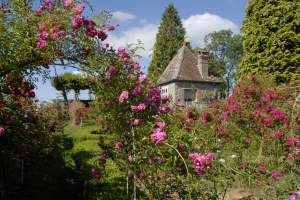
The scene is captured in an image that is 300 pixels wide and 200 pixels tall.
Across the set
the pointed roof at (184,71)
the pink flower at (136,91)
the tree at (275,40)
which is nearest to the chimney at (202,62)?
the pointed roof at (184,71)

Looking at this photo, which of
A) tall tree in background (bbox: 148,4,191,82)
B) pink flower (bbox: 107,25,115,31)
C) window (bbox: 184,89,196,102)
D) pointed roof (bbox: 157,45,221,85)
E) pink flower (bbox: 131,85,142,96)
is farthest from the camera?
tall tree in background (bbox: 148,4,191,82)

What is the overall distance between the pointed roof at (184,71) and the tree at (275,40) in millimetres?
5064

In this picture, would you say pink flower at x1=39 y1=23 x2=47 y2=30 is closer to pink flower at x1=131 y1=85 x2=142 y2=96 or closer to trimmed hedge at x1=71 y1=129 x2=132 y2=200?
pink flower at x1=131 y1=85 x2=142 y2=96

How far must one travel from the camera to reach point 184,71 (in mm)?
20984

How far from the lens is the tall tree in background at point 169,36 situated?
99.6ft

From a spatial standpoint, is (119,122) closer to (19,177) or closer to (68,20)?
(68,20)

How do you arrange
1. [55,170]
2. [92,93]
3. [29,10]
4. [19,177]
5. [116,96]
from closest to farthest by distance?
[29,10]
[116,96]
[92,93]
[19,177]
[55,170]

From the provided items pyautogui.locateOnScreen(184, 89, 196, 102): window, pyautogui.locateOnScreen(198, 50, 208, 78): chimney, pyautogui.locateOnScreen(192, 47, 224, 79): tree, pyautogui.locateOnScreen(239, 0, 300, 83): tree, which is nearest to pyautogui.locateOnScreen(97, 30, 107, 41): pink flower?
pyautogui.locateOnScreen(239, 0, 300, 83): tree

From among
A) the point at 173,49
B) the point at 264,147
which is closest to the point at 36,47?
the point at 264,147

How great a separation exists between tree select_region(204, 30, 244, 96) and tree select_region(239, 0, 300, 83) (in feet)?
68.0

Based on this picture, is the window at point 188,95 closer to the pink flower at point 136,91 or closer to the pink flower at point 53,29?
the pink flower at point 136,91

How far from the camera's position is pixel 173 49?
30.5m

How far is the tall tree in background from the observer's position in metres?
30.4

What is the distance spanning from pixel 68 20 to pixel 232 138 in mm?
5309
